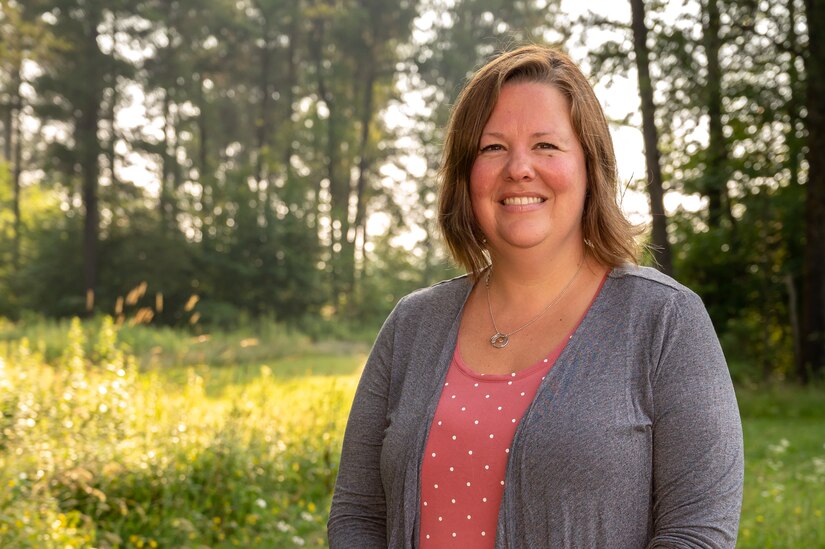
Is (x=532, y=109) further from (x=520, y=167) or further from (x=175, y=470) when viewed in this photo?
(x=175, y=470)

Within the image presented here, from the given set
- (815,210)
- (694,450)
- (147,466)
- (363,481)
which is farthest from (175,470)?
(815,210)

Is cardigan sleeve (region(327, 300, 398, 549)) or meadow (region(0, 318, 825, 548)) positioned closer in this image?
cardigan sleeve (region(327, 300, 398, 549))

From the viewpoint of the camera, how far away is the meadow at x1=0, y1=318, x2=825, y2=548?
514 centimetres

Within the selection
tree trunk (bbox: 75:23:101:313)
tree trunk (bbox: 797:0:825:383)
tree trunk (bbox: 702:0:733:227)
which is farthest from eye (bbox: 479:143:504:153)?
tree trunk (bbox: 75:23:101:313)

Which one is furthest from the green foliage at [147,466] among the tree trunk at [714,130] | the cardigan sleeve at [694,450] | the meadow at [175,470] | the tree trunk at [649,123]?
the tree trunk at [714,130]

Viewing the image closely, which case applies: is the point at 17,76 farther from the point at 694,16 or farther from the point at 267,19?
the point at 694,16

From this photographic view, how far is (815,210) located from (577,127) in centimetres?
1228

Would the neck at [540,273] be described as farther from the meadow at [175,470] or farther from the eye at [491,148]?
the meadow at [175,470]

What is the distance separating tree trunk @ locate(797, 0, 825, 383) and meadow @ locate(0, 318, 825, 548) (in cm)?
481

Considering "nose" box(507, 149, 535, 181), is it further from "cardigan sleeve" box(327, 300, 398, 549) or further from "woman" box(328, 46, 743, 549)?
"cardigan sleeve" box(327, 300, 398, 549)

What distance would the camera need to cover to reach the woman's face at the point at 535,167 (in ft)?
6.36

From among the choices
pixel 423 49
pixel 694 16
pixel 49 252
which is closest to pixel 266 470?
pixel 694 16

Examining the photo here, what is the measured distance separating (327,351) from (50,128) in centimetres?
1323

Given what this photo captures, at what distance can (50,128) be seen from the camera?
30.5 m
